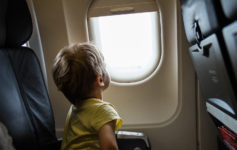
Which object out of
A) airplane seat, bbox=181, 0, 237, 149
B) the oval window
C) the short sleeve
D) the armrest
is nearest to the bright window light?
the oval window

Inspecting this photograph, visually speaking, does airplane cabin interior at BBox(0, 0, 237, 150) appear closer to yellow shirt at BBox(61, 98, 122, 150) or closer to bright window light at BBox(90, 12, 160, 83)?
bright window light at BBox(90, 12, 160, 83)

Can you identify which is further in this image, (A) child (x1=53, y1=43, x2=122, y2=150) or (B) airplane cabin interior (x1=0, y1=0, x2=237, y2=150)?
(B) airplane cabin interior (x1=0, y1=0, x2=237, y2=150)

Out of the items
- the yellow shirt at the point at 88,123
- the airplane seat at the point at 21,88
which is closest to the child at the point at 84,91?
the yellow shirt at the point at 88,123

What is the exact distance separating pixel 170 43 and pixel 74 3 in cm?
71

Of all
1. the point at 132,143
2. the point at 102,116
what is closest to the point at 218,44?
the point at 102,116

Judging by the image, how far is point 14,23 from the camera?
3.56ft

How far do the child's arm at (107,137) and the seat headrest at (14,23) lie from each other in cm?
64

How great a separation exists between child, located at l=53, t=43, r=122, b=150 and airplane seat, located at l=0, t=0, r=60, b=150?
172mm

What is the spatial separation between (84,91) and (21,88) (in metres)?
0.34

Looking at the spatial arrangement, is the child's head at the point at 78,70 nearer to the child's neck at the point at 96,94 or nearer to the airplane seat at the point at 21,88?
the child's neck at the point at 96,94

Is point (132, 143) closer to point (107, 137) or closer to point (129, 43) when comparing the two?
point (107, 137)

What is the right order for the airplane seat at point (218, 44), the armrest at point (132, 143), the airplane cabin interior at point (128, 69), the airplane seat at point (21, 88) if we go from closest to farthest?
the airplane seat at point (218, 44)
the airplane seat at point (21, 88)
the airplane cabin interior at point (128, 69)
the armrest at point (132, 143)

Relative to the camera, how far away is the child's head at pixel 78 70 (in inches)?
38.6

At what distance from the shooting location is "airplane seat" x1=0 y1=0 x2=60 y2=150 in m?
0.98
